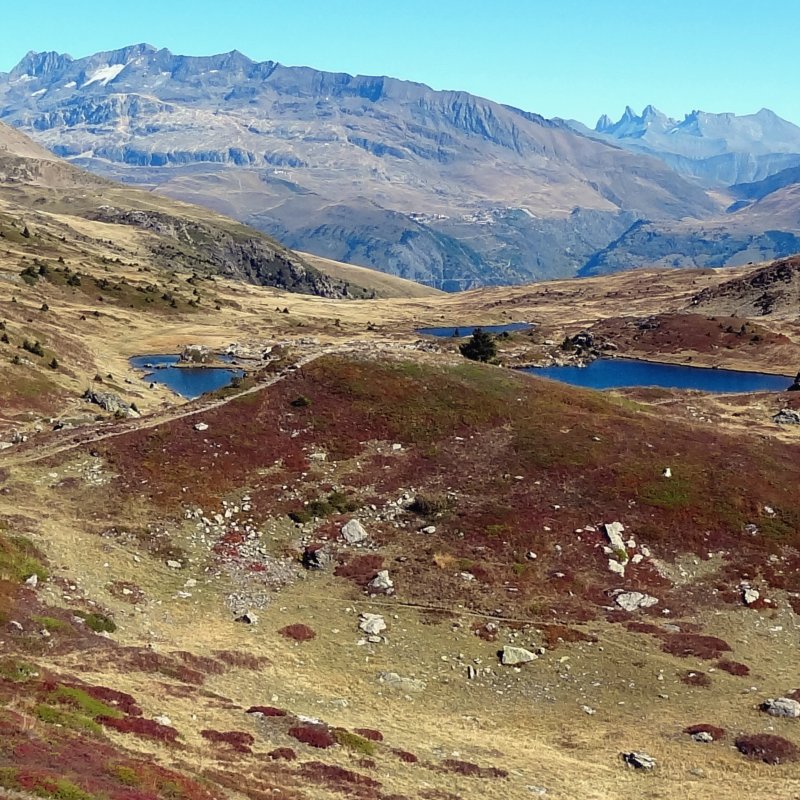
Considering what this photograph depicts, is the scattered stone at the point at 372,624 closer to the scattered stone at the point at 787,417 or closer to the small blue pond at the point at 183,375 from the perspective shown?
the scattered stone at the point at 787,417

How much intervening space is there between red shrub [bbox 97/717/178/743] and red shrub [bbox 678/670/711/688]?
29.2 meters

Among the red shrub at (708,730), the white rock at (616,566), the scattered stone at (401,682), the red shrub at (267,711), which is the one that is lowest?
the scattered stone at (401,682)

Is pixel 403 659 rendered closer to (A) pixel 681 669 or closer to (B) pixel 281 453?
(A) pixel 681 669

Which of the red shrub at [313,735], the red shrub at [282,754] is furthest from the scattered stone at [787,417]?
the red shrub at [282,754]

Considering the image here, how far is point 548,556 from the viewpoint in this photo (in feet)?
189

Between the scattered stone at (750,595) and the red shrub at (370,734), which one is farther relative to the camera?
the scattered stone at (750,595)

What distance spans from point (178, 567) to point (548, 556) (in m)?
26.2

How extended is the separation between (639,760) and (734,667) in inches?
505

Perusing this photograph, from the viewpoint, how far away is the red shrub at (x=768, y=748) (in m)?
38.5

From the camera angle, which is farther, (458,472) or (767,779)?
(458,472)

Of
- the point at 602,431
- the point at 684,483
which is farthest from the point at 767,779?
the point at 602,431

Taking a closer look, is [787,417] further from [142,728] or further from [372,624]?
[142,728]

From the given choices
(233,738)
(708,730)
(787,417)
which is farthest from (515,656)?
(787,417)

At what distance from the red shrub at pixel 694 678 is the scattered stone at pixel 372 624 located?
58.5 feet
